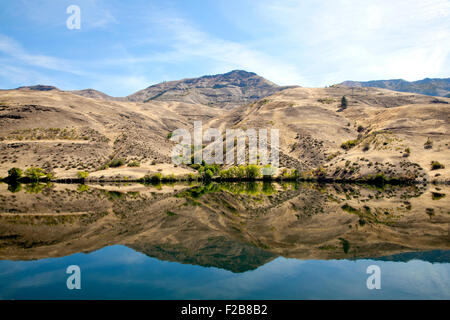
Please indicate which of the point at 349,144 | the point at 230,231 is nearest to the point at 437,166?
the point at 349,144

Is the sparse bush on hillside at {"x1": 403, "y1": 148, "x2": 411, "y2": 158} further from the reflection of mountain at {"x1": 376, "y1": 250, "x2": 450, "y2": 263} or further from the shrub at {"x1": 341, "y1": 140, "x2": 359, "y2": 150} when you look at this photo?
the reflection of mountain at {"x1": 376, "y1": 250, "x2": 450, "y2": 263}

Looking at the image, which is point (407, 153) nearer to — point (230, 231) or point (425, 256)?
point (425, 256)

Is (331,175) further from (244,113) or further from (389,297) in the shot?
(244,113)

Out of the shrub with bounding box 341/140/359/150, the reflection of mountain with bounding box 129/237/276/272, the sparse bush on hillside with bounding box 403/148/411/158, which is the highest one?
the shrub with bounding box 341/140/359/150

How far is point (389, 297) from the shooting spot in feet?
36.6

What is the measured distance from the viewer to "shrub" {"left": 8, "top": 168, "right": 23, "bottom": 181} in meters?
75.6

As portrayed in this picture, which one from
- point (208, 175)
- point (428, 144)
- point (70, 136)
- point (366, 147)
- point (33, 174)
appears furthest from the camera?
point (70, 136)

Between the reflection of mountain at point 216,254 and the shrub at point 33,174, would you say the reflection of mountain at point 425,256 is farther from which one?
the shrub at point 33,174

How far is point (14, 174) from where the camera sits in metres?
75.8

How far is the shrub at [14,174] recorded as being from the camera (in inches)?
2975

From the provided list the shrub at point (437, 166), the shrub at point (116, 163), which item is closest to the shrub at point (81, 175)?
the shrub at point (116, 163)

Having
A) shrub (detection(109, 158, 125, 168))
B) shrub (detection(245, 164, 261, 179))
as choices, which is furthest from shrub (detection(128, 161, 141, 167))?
shrub (detection(245, 164, 261, 179))

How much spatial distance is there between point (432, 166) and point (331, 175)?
25.2 m

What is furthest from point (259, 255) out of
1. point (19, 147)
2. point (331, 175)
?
→ point (19, 147)
